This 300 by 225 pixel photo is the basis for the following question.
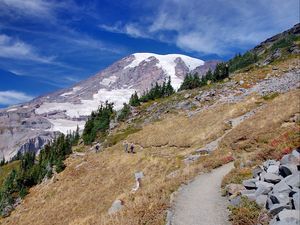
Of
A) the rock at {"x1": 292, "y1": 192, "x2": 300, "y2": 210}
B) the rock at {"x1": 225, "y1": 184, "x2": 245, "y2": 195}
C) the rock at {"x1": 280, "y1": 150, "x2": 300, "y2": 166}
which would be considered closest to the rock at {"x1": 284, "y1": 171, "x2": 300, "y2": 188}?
the rock at {"x1": 292, "y1": 192, "x2": 300, "y2": 210}

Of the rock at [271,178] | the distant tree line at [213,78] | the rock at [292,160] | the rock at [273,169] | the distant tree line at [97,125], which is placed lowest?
the distant tree line at [97,125]

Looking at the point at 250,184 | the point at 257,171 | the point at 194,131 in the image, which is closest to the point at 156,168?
the point at 194,131

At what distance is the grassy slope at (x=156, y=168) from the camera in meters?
20.9

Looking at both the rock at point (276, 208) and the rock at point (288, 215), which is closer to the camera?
the rock at point (288, 215)

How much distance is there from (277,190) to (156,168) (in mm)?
24406

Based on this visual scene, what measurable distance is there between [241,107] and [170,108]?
→ 40.9 meters

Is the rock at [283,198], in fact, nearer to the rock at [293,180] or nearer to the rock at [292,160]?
the rock at [293,180]

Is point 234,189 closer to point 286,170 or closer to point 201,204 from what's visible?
point 201,204

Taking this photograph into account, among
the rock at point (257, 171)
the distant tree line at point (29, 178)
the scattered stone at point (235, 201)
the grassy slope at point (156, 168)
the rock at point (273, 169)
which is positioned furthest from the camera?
the distant tree line at point (29, 178)

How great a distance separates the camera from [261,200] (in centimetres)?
1502

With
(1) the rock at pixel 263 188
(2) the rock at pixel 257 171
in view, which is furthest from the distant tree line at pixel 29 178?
(1) the rock at pixel 263 188

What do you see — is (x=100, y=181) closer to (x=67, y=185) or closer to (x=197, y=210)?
(x=67, y=185)

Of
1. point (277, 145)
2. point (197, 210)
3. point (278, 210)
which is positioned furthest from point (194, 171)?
point (278, 210)

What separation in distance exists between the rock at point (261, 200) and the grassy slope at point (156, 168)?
4.56m
